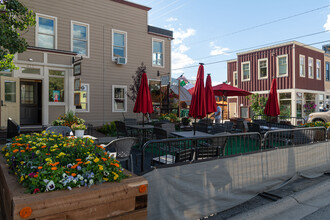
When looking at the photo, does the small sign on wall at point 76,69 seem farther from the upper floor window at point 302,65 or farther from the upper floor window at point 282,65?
the upper floor window at point 302,65

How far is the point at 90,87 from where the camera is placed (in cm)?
1359

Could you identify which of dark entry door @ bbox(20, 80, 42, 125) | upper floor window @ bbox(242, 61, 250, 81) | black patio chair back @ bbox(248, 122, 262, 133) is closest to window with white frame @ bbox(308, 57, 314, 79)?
upper floor window @ bbox(242, 61, 250, 81)

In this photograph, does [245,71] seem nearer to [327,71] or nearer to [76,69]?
[327,71]

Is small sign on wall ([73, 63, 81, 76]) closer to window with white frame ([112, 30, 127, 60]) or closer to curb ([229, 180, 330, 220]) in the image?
window with white frame ([112, 30, 127, 60])

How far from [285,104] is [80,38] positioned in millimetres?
19273

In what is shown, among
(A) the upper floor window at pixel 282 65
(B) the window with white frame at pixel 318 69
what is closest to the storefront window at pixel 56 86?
(A) the upper floor window at pixel 282 65

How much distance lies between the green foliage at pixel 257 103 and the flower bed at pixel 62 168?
21803 mm

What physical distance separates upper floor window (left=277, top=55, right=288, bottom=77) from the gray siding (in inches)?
529

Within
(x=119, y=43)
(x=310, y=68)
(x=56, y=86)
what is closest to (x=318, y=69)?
(x=310, y=68)

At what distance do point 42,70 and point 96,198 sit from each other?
10.2 m

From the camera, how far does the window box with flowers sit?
2.04 m

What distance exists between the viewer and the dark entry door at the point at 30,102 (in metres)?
12.0

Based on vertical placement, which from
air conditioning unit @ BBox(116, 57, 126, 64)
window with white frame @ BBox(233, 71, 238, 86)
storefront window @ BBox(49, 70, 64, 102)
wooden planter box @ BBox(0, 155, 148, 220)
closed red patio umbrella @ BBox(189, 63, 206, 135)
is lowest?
wooden planter box @ BBox(0, 155, 148, 220)

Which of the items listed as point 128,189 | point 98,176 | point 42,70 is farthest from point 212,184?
point 42,70
